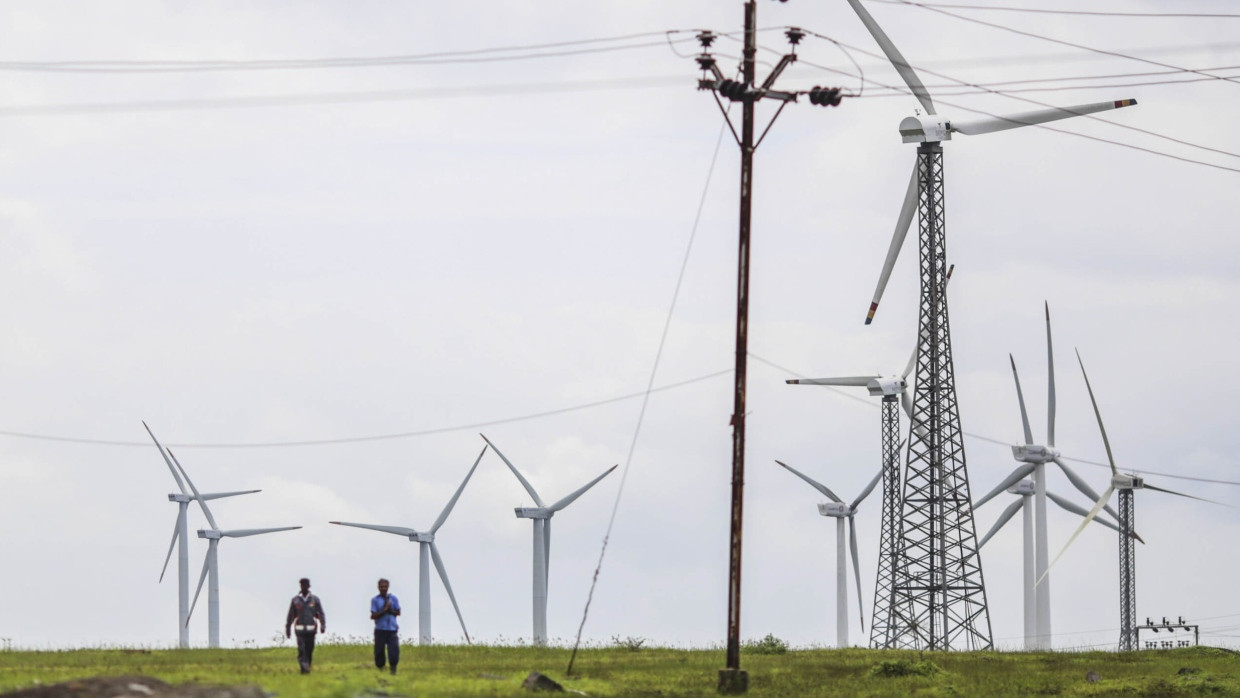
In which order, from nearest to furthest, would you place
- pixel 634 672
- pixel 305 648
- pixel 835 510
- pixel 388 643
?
pixel 305 648 < pixel 388 643 < pixel 634 672 < pixel 835 510

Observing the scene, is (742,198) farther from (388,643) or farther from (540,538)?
(540,538)

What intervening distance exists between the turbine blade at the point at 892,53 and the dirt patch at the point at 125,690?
4501 cm

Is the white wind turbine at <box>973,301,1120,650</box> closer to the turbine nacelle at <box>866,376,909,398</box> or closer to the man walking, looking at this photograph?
the turbine nacelle at <box>866,376,909,398</box>

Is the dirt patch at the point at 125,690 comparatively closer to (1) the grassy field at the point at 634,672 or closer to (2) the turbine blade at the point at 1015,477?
(1) the grassy field at the point at 634,672

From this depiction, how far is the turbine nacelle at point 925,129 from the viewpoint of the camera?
213 feet

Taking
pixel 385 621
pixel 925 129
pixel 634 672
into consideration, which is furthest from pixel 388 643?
pixel 925 129

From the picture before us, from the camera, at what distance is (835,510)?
355 feet

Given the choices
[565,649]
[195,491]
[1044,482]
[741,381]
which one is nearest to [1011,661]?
[565,649]

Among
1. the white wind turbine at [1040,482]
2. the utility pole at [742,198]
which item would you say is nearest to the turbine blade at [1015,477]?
the white wind turbine at [1040,482]

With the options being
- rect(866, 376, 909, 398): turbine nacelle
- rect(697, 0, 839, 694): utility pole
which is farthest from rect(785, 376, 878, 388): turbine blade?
Result: rect(697, 0, 839, 694): utility pole

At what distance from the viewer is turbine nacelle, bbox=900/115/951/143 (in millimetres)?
64938

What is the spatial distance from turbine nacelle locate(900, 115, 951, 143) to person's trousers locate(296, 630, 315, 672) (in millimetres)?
34663

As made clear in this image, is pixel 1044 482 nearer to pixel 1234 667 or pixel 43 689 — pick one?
pixel 1234 667

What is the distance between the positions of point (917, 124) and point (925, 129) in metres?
0.59
